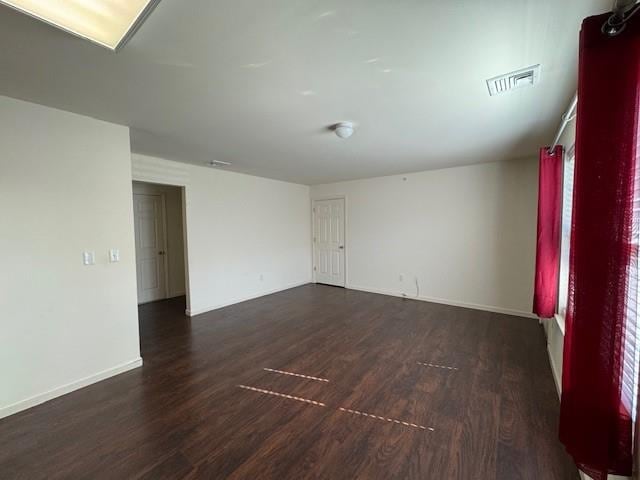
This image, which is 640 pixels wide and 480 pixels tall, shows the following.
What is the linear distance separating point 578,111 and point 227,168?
4.30 metres

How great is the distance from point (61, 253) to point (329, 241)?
15.1ft

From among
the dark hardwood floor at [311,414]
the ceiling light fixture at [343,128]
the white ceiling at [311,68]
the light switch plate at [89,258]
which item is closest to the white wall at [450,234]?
the dark hardwood floor at [311,414]

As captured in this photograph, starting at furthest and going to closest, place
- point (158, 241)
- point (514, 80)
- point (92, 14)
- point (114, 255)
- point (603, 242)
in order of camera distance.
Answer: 1. point (158, 241)
2. point (114, 255)
3. point (514, 80)
4. point (92, 14)
5. point (603, 242)

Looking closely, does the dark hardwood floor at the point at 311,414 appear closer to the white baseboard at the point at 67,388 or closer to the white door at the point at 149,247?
the white baseboard at the point at 67,388

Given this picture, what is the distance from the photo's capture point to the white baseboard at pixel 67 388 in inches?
80.7

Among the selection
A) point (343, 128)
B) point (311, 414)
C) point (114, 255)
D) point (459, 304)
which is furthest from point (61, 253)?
point (459, 304)

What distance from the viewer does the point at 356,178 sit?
18.0ft

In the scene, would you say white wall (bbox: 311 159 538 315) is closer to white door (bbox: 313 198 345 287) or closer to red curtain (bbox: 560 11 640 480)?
white door (bbox: 313 198 345 287)

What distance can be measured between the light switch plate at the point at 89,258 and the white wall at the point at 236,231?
1452mm

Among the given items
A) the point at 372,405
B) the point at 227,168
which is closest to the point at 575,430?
the point at 372,405

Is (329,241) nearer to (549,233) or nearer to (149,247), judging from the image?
(149,247)

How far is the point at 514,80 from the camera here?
1795 mm

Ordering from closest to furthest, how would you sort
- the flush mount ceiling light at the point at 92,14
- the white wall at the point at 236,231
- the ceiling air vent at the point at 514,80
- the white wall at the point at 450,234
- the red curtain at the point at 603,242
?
the red curtain at the point at 603,242
the flush mount ceiling light at the point at 92,14
the ceiling air vent at the point at 514,80
the white wall at the point at 450,234
the white wall at the point at 236,231

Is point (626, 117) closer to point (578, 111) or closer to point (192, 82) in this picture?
point (578, 111)
